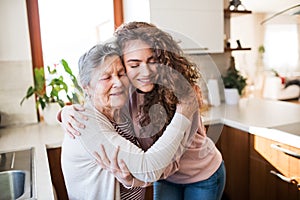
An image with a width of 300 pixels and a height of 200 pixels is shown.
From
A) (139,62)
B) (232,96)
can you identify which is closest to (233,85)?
(232,96)

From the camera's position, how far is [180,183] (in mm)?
942

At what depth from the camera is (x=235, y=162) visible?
166cm

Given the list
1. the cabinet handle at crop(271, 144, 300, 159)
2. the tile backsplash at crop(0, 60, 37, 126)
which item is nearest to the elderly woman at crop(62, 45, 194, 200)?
the cabinet handle at crop(271, 144, 300, 159)

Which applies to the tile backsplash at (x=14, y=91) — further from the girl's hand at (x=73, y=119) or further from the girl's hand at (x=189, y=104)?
the girl's hand at (x=189, y=104)

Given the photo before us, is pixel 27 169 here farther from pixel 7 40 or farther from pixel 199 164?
pixel 7 40

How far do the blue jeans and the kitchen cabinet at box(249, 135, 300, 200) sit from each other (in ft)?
1.87

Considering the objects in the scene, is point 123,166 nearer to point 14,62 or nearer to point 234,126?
point 234,126

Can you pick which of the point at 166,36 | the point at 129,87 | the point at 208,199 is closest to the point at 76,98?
the point at 129,87

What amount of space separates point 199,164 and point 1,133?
1.22 metres

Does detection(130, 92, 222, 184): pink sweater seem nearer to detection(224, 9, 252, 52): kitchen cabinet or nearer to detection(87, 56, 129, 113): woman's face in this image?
detection(87, 56, 129, 113): woman's face

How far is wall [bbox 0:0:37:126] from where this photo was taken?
169 cm

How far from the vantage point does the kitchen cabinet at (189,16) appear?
166cm

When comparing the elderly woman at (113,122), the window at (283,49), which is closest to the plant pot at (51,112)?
the elderly woman at (113,122)

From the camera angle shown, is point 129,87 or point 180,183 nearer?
point 129,87
